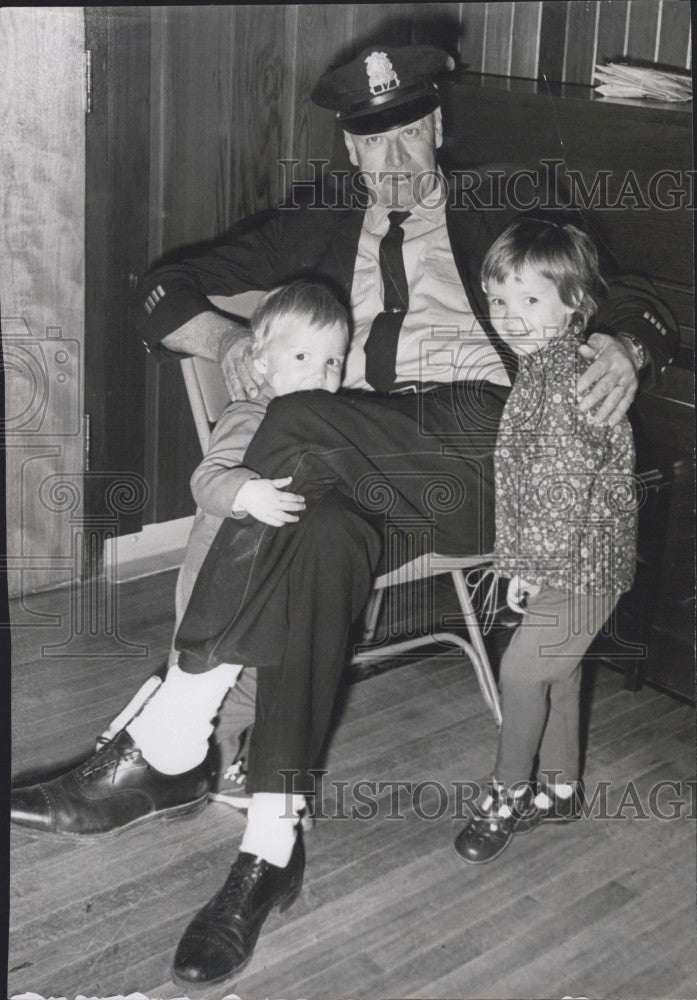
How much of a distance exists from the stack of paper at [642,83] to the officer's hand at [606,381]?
2.12ft

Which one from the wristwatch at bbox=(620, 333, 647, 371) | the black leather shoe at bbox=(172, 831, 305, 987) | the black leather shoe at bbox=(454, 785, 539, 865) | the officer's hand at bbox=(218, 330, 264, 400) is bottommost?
the black leather shoe at bbox=(172, 831, 305, 987)

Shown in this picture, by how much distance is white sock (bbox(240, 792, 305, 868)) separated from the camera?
1724mm

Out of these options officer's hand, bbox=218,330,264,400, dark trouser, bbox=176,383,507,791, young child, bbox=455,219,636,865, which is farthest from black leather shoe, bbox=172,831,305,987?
officer's hand, bbox=218,330,264,400

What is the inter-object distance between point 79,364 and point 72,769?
62 centimetres

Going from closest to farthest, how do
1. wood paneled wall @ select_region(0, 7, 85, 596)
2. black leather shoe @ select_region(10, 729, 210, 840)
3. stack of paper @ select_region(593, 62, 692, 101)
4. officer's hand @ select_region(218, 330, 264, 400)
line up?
wood paneled wall @ select_region(0, 7, 85, 596) → officer's hand @ select_region(218, 330, 264, 400) → black leather shoe @ select_region(10, 729, 210, 840) → stack of paper @ select_region(593, 62, 692, 101)

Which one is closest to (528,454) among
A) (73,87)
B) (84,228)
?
(84,228)

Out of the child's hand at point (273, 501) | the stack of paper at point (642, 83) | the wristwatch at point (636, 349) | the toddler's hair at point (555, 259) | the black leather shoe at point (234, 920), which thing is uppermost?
the stack of paper at point (642, 83)

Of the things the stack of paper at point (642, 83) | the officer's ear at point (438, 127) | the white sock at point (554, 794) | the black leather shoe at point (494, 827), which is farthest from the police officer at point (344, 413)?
the stack of paper at point (642, 83)

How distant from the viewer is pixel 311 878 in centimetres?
177

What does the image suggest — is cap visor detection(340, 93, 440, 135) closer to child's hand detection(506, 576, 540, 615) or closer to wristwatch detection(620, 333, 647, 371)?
wristwatch detection(620, 333, 647, 371)

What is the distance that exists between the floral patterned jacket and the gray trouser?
5cm

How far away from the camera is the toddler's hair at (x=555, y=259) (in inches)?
64.6

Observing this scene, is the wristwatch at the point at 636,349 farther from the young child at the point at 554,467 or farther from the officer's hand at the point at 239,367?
the officer's hand at the point at 239,367

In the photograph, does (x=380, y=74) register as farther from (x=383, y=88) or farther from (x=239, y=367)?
(x=239, y=367)
